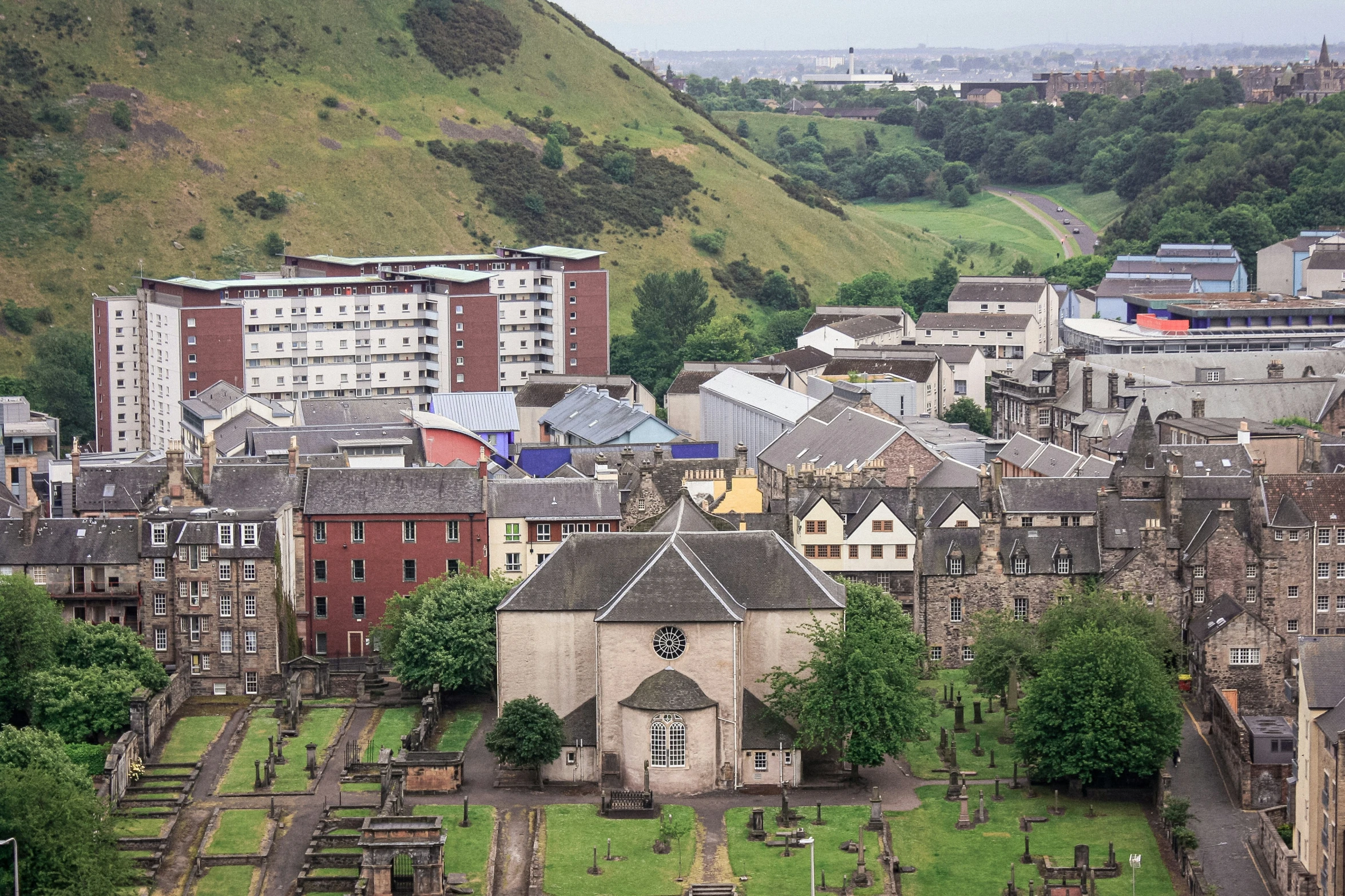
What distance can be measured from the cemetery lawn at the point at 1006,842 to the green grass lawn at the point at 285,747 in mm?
27574

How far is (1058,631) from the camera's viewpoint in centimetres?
10494

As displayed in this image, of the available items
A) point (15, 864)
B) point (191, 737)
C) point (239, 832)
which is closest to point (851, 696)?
point (239, 832)

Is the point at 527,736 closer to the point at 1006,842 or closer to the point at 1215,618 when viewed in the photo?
the point at 1006,842

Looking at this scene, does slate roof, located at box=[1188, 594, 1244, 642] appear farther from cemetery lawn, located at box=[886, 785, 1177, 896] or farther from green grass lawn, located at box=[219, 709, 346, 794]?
green grass lawn, located at box=[219, 709, 346, 794]

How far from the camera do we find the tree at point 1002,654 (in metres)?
106

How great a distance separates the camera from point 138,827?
297 ft

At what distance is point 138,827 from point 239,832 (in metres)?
4.26

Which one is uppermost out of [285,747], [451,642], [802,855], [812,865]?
[451,642]

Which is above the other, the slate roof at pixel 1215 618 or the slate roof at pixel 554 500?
the slate roof at pixel 554 500

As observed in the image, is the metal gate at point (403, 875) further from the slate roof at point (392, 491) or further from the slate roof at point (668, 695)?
the slate roof at point (392, 491)

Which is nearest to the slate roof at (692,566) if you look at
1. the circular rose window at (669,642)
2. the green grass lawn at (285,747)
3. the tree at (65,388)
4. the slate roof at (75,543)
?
the circular rose window at (669,642)

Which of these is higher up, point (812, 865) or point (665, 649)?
point (665, 649)

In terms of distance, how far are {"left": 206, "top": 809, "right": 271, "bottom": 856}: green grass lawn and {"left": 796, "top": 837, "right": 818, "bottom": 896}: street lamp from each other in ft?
74.9

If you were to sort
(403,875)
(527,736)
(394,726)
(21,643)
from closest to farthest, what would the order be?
(403,875) → (527,736) → (21,643) → (394,726)
